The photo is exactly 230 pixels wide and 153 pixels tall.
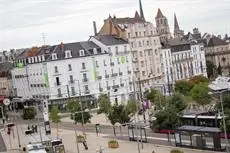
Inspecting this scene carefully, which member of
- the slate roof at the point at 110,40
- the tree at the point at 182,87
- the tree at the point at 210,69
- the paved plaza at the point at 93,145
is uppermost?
the slate roof at the point at 110,40

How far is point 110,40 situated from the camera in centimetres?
10438

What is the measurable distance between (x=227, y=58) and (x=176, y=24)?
31.4 meters

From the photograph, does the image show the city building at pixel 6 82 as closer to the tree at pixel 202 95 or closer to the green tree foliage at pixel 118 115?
the tree at pixel 202 95

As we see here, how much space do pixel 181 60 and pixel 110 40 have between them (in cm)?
2340

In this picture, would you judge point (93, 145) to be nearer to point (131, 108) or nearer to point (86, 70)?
point (131, 108)

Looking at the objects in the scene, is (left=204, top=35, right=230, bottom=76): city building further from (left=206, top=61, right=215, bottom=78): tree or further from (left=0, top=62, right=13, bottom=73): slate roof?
(left=0, top=62, right=13, bottom=73): slate roof

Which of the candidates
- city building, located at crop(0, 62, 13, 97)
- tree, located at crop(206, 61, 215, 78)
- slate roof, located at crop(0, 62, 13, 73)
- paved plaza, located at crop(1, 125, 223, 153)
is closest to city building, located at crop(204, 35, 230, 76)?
tree, located at crop(206, 61, 215, 78)

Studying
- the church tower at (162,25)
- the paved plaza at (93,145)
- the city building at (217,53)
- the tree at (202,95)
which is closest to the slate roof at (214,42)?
the city building at (217,53)

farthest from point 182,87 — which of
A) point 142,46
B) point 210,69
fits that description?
point 210,69

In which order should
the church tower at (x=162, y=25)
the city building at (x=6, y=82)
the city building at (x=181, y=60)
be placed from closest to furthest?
the city building at (x=181, y=60)
the city building at (x=6, y=82)
the church tower at (x=162, y=25)

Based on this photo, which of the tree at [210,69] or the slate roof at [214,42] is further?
the slate roof at [214,42]

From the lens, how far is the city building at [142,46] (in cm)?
10862

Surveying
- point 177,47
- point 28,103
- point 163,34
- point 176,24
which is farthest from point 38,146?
point 176,24

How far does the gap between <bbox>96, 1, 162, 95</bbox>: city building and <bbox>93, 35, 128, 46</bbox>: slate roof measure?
1.77 meters
